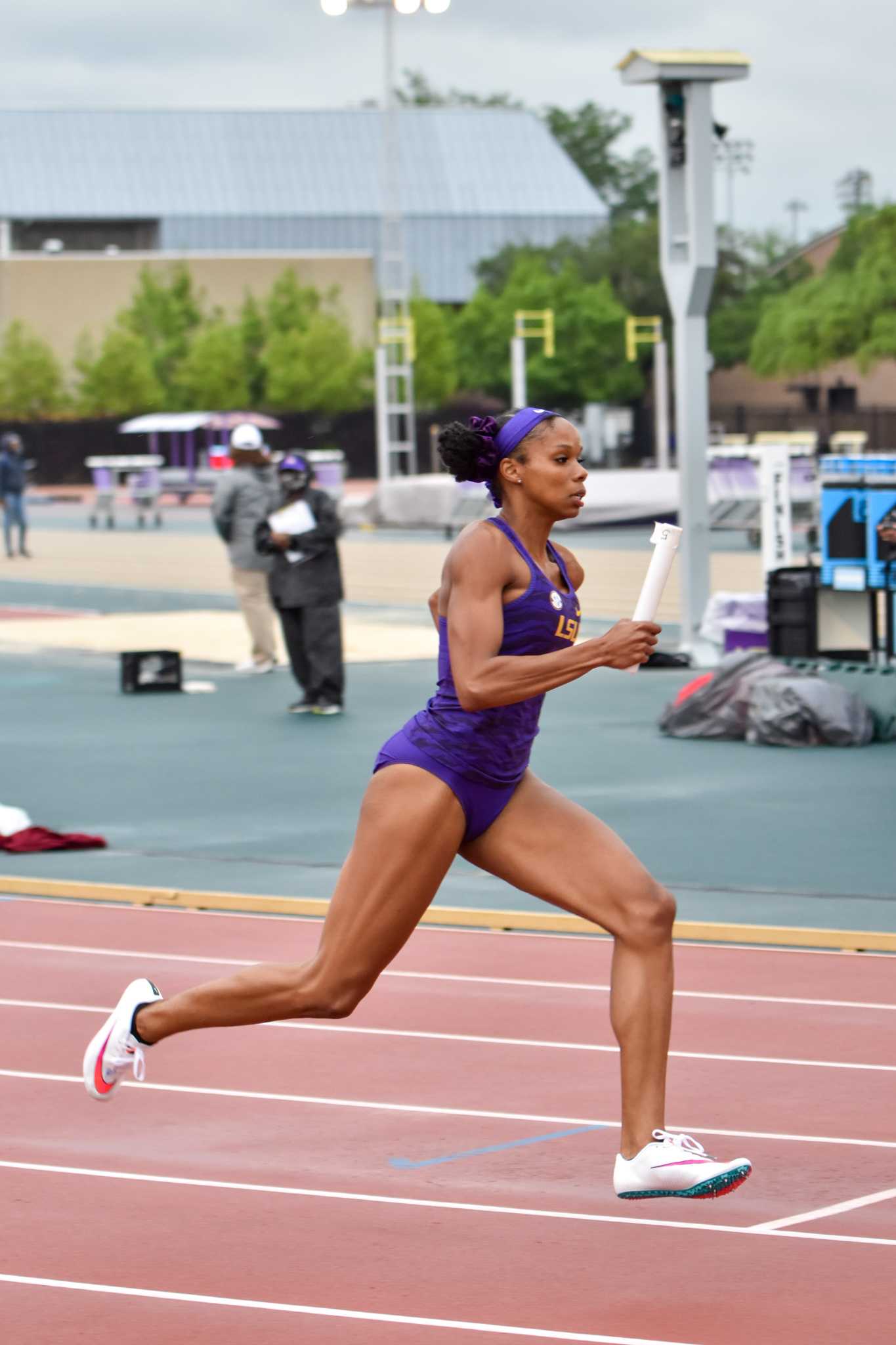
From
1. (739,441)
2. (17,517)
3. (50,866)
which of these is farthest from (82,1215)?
(739,441)

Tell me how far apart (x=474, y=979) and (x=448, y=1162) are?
2438 mm

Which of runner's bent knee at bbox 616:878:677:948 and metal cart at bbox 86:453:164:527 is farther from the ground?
runner's bent knee at bbox 616:878:677:948

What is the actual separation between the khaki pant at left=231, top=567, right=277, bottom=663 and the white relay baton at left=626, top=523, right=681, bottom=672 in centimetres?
1377

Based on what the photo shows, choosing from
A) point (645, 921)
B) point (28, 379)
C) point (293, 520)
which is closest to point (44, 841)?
point (293, 520)

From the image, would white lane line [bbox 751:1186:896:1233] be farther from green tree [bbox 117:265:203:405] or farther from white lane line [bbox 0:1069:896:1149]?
green tree [bbox 117:265:203:405]

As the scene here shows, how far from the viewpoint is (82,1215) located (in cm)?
579

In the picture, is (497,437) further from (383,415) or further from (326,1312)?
(383,415)

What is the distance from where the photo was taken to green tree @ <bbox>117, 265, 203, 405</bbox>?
273 feet

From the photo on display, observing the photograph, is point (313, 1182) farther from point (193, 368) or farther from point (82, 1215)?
point (193, 368)

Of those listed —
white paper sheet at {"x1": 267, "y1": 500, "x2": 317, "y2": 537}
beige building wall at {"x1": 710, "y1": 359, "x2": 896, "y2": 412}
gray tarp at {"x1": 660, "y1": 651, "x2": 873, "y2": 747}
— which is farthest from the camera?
beige building wall at {"x1": 710, "y1": 359, "x2": 896, "y2": 412}

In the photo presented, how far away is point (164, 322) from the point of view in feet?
276

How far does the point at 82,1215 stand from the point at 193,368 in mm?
77400

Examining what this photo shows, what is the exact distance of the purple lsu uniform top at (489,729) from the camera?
5.70 m

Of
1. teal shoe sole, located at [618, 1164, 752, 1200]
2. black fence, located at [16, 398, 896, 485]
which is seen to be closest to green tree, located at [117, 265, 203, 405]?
black fence, located at [16, 398, 896, 485]
